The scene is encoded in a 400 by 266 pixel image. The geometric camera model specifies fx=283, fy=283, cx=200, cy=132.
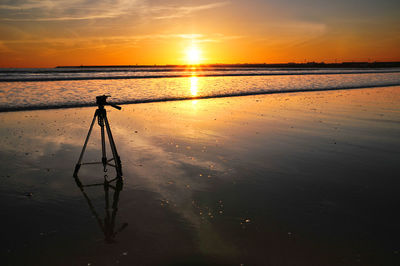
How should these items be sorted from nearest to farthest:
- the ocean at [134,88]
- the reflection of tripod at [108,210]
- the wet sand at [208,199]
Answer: the wet sand at [208,199] → the reflection of tripod at [108,210] → the ocean at [134,88]

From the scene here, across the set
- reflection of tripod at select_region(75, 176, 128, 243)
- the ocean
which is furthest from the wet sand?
the ocean

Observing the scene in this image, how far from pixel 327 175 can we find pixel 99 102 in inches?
231

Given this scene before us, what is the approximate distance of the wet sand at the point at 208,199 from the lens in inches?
166

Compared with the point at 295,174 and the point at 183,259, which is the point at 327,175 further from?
the point at 183,259

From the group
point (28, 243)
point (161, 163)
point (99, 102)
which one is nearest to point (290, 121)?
point (161, 163)

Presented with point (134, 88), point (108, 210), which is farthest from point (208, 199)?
point (134, 88)

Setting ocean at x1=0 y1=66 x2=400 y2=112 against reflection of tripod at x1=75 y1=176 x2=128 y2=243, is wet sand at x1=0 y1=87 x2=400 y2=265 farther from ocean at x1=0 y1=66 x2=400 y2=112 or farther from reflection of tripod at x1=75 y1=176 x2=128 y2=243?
ocean at x1=0 y1=66 x2=400 y2=112

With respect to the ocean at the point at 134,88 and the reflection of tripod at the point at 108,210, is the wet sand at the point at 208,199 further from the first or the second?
the ocean at the point at 134,88

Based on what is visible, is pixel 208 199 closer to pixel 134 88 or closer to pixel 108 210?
pixel 108 210

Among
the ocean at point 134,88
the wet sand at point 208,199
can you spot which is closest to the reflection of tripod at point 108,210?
the wet sand at point 208,199

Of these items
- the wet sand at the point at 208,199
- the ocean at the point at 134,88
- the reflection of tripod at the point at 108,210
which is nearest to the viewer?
the wet sand at the point at 208,199

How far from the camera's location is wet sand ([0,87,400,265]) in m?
4.22

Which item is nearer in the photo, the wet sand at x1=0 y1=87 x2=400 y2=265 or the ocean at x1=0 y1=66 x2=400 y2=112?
the wet sand at x1=0 y1=87 x2=400 y2=265

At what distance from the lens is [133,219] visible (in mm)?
5141
